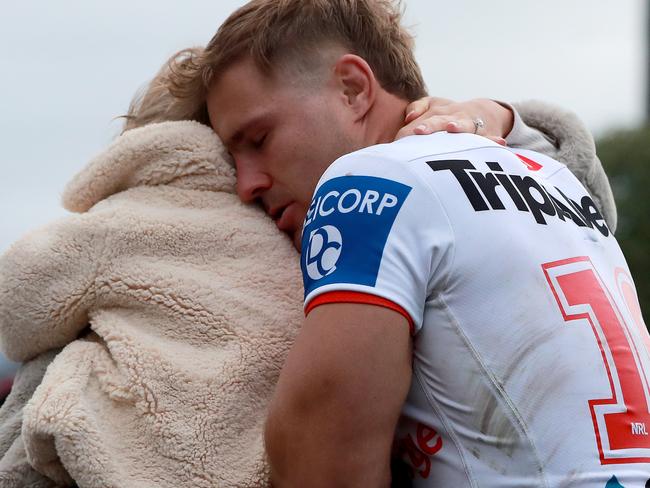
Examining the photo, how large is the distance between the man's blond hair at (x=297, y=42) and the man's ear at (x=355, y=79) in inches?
3.1

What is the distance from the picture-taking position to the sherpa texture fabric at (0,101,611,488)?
1.95m

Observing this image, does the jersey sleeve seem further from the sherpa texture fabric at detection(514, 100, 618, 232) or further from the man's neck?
the sherpa texture fabric at detection(514, 100, 618, 232)

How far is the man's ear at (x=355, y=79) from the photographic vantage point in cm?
260

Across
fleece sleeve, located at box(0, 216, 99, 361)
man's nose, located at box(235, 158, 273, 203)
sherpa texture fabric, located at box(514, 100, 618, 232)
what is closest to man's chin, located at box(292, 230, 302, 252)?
man's nose, located at box(235, 158, 273, 203)

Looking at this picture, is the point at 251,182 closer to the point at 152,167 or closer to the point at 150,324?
the point at 152,167

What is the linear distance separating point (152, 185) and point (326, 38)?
0.66 m

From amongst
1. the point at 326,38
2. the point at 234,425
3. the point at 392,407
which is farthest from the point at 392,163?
the point at 326,38

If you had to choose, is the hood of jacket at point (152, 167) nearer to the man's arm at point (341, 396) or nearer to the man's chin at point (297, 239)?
the man's chin at point (297, 239)

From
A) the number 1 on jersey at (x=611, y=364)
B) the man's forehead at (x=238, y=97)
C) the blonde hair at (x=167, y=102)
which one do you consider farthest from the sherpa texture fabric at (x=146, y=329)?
the number 1 on jersey at (x=611, y=364)

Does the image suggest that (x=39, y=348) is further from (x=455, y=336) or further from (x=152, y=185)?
(x=455, y=336)

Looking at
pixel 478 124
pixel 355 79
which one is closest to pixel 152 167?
pixel 355 79

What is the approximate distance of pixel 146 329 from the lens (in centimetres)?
210

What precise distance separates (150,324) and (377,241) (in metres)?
0.55

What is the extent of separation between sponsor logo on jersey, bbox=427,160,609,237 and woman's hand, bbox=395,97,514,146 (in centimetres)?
25
